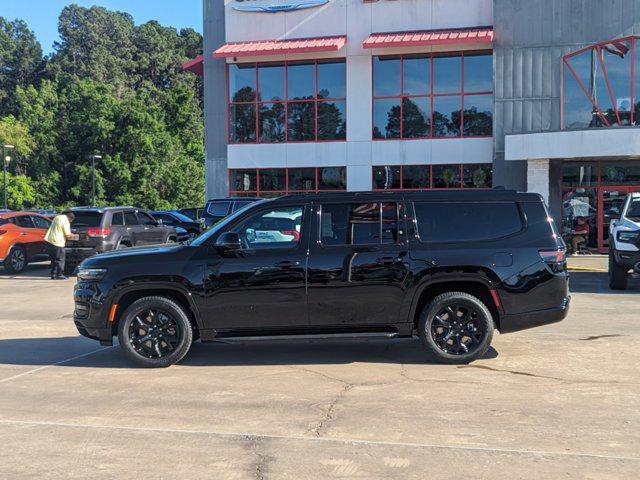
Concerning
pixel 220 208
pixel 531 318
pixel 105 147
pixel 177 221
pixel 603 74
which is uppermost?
pixel 105 147

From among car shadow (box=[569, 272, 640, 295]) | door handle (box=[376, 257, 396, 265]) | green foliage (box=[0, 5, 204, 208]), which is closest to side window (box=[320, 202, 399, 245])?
door handle (box=[376, 257, 396, 265])

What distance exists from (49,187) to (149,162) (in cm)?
847

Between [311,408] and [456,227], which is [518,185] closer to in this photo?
Answer: [456,227]

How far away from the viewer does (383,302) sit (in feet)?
22.2

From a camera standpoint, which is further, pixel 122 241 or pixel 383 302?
pixel 122 241

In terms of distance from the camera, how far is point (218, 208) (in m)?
19.5

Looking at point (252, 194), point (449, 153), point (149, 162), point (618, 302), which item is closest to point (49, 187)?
point (149, 162)

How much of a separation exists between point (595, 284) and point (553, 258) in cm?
822

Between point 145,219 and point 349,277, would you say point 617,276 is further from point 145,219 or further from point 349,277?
point 145,219

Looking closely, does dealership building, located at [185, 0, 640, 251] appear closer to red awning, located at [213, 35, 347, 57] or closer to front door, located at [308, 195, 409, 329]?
red awning, located at [213, 35, 347, 57]

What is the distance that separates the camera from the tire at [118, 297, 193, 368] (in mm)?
6859

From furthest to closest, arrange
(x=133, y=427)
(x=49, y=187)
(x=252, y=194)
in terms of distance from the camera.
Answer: (x=49, y=187) < (x=252, y=194) < (x=133, y=427)

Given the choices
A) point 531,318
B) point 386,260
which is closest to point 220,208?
point 386,260

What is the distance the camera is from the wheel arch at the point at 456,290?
6.80m
